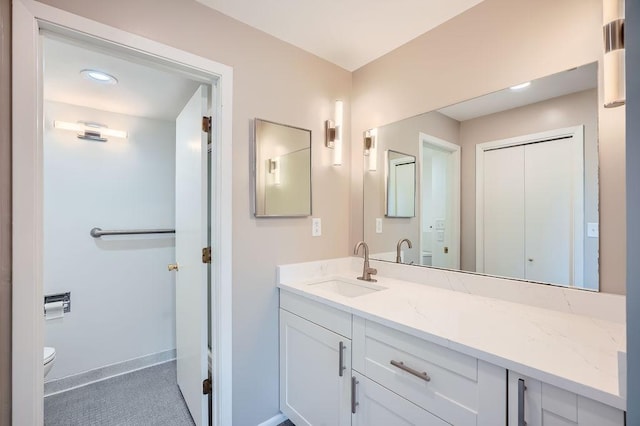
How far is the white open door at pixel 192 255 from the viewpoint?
157 centimetres

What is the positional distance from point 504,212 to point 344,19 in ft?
4.34

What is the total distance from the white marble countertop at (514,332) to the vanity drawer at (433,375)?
48 millimetres

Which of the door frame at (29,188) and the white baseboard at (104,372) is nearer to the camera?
the door frame at (29,188)

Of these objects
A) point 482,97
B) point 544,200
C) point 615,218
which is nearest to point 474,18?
point 482,97

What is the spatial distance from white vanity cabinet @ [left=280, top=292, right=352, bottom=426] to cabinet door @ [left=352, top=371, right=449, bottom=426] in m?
0.06

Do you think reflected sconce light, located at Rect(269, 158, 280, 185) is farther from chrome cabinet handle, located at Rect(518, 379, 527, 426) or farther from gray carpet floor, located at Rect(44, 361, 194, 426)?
gray carpet floor, located at Rect(44, 361, 194, 426)

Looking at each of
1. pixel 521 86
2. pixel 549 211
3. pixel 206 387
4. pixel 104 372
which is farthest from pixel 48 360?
pixel 521 86

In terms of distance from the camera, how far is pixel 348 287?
1.79 meters

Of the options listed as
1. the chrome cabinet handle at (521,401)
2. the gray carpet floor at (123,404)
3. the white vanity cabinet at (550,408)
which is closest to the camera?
the white vanity cabinet at (550,408)

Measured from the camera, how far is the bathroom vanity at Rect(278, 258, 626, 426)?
739mm

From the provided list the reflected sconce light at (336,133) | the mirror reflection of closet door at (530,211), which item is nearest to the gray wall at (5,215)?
the reflected sconce light at (336,133)

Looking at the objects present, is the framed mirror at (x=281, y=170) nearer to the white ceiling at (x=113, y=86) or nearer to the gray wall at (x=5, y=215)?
the white ceiling at (x=113, y=86)

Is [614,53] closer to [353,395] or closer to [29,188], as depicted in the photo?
[353,395]

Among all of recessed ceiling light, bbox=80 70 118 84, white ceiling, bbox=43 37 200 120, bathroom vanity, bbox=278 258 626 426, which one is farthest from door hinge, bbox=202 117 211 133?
bathroom vanity, bbox=278 258 626 426
